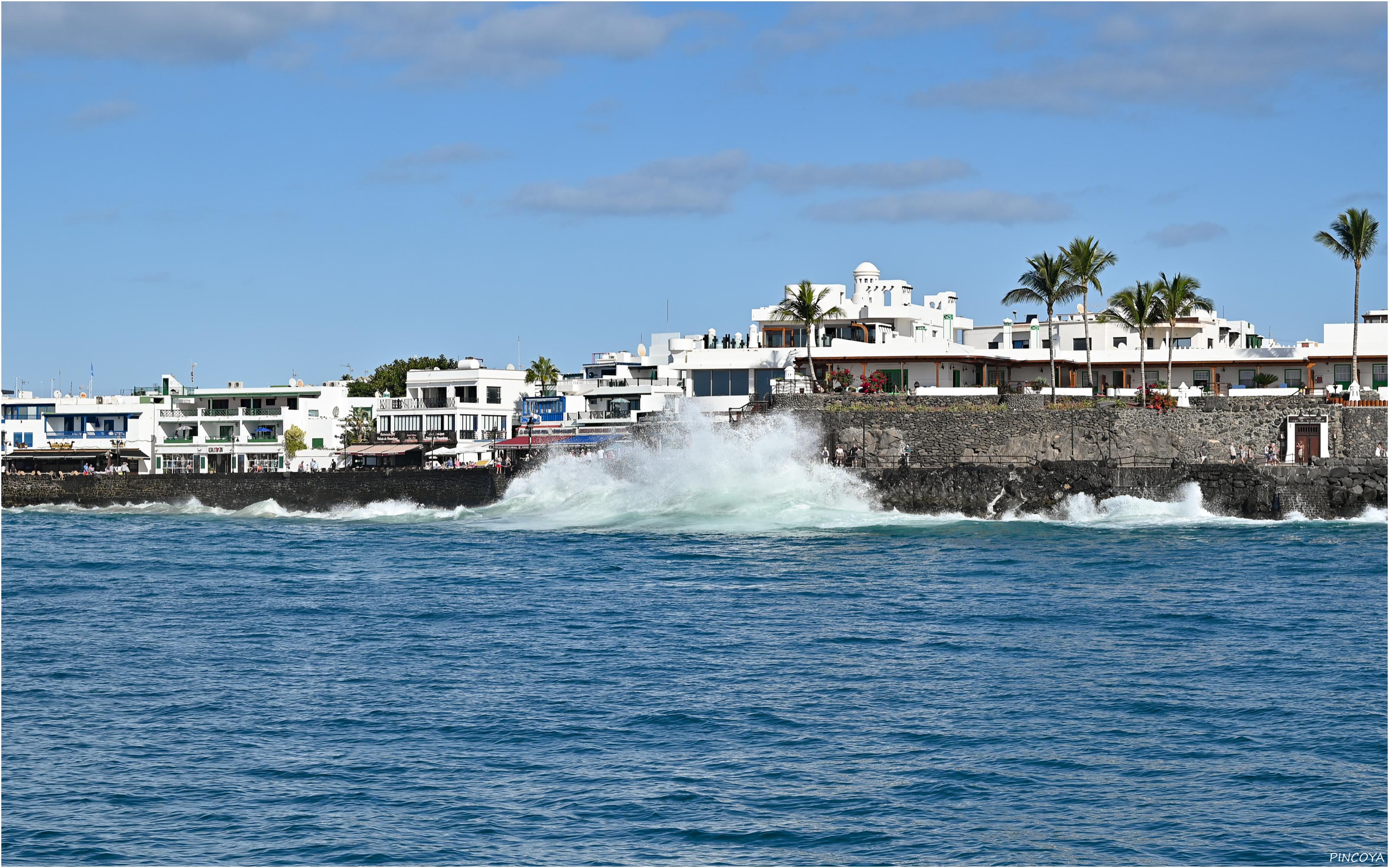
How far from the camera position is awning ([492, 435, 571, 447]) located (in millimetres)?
81250

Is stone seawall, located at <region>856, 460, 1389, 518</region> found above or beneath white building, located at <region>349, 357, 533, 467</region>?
beneath

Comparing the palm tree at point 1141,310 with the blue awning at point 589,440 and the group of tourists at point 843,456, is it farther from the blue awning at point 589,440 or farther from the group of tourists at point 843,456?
the blue awning at point 589,440

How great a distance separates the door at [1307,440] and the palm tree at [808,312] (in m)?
20.9

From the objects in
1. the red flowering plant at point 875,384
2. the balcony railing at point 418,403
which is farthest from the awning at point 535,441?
the red flowering plant at point 875,384

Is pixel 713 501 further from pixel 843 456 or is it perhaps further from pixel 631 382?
pixel 631 382

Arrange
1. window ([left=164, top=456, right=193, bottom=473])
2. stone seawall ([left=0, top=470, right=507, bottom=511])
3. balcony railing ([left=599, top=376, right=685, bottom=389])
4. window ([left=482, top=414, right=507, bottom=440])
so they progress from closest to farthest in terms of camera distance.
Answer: stone seawall ([left=0, top=470, right=507, bottom=511])
window ([left=482, top=414, right=507, bottom=440])
balcony railing ([left=599, top=376, right=685, bottom=389])
window ([left=164, top=456, right=193, bottom=473])

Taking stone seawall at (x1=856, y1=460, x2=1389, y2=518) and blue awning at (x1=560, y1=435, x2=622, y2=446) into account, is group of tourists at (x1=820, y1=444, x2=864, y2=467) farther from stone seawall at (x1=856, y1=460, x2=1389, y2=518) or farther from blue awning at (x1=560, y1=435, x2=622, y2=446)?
blue awning at (x1=560, y1=435, x2=622, y2=446)

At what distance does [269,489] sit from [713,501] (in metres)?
24.9

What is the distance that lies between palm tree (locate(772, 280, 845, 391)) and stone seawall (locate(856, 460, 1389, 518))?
41.6ft

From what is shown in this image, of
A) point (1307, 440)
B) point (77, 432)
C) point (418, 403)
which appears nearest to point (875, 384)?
point (1307, 440)

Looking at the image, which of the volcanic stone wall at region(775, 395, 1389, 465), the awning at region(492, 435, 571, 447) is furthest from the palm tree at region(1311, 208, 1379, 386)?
the awning at region(492, 435, 571, 447)

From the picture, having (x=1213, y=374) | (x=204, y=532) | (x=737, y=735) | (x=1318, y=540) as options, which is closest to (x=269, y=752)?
(x=737, y=735)

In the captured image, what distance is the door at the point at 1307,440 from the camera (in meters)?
65.2

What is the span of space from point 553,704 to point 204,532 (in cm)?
4285
